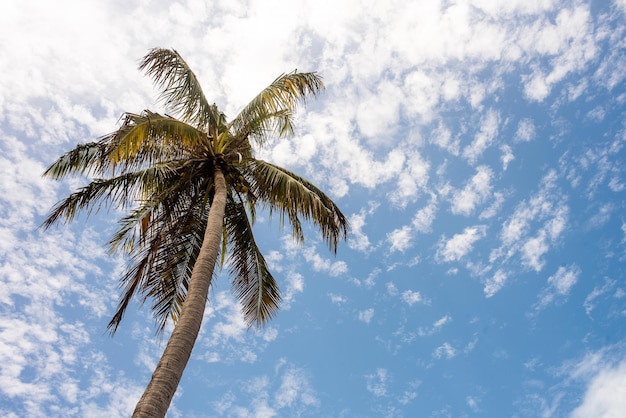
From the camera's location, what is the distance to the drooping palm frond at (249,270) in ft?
36.7

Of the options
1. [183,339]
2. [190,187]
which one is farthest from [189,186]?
[183,339]

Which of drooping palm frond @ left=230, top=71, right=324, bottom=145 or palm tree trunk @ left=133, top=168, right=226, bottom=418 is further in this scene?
drooping palm frond @ left=230, top=71, right=324, bottom=145

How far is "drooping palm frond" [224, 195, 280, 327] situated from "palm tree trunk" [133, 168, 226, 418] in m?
2.20

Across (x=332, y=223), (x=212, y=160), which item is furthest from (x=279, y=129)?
(x=332, y=223)

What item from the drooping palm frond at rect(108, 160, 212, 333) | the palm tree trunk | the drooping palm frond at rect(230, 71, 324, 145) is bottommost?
the palm tree trunk

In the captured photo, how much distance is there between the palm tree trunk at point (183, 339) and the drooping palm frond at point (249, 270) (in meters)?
2.20

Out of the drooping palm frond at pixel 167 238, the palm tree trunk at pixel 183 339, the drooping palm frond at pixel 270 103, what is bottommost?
the palm tree trunk at pixel 183 339

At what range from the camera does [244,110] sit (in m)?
11.4

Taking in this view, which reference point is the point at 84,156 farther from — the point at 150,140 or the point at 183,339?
the point at 183,339

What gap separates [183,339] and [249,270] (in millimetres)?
4950

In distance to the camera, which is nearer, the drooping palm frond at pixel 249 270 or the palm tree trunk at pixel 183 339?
the palm tree trunk at pixel 183 339

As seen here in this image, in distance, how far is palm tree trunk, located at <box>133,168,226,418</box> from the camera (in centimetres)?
547

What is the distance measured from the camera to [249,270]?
1135 cm

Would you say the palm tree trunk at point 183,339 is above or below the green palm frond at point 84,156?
below
